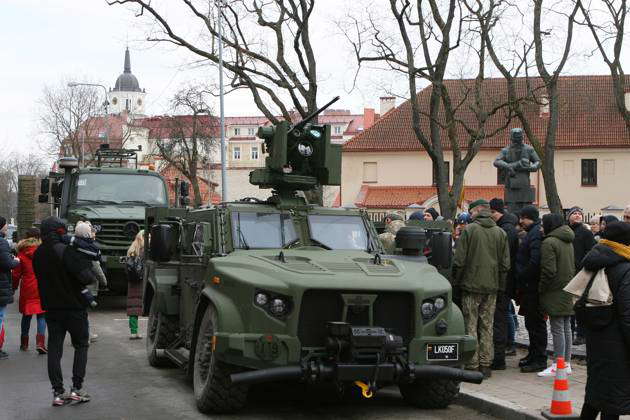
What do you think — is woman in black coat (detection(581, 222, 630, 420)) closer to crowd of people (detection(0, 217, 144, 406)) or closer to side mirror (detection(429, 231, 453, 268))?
side mirror (detection(429, 231, 453, 268))

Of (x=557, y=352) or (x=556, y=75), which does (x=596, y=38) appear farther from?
(x=557, y=352)

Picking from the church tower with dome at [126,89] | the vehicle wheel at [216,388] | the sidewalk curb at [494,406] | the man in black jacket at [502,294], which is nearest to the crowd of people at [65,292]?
the vehicle wheel at [216,388]

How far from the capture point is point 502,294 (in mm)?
10656

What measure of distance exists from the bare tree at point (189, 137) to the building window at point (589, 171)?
23714mm

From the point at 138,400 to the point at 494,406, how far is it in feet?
12.1

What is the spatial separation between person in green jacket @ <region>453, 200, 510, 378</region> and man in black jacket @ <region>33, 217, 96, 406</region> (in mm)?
4196

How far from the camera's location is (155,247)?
9.94 meters

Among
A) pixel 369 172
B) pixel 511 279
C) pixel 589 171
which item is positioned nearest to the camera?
pixel 511 279

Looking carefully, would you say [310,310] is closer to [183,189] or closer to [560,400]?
[560,400]

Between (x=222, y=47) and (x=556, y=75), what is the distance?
10.7 m

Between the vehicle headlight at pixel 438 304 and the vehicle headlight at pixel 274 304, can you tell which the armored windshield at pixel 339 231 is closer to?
the vehicle headlight at pixel 438 304

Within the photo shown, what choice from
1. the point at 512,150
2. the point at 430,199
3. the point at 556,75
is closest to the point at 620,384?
the point at 512,150

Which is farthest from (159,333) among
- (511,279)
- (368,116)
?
(368,116)

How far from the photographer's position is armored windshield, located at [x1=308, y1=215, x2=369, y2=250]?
9.61 m
